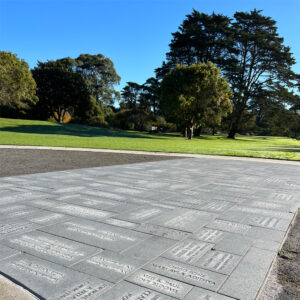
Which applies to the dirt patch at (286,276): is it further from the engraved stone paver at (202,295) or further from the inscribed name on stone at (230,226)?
the inscribed name on stone at (230,226)

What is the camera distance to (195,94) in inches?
1206

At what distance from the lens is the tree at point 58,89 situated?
4356cm

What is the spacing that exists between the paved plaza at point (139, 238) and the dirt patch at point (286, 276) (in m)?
0.07

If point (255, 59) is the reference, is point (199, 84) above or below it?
below

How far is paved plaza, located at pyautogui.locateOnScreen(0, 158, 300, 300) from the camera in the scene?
6.82 ft

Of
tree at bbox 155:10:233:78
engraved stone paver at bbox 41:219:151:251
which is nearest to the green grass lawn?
engraved stone paver at bbox 41:219:151:251

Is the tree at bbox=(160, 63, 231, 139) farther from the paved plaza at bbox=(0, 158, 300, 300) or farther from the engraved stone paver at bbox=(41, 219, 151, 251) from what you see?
the engraved stone paver at bbox=(41, 219, 151, 251)

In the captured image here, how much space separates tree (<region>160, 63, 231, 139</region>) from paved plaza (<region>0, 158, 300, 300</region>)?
25344mm

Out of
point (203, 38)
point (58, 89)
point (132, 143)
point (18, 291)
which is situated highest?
point (203, 38)

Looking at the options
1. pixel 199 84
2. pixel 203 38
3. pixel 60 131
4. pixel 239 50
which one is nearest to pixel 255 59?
pixel 239 50

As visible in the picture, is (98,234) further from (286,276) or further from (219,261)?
(286,276)

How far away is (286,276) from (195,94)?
96.2 feet

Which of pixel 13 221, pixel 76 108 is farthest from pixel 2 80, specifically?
pixel 13 221

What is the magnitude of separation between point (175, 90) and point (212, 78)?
4.02m
